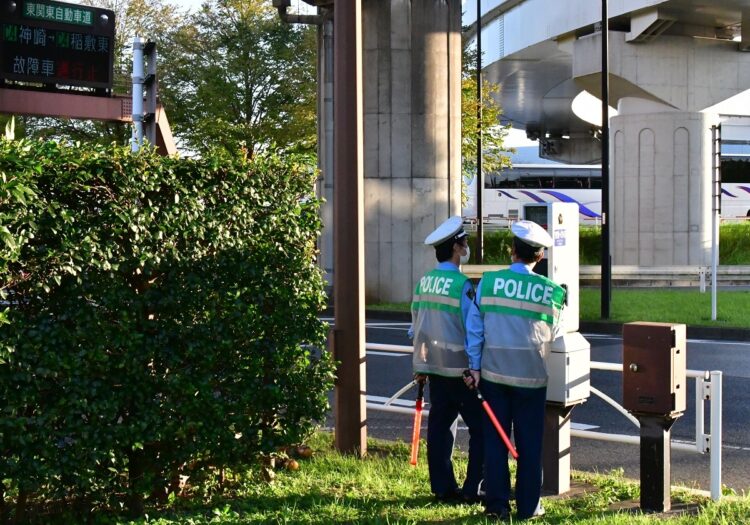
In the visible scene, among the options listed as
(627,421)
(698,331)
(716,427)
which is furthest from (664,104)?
(716,427)

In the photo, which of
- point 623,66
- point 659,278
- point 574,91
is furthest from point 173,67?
point 574,91

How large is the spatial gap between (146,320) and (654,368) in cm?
289

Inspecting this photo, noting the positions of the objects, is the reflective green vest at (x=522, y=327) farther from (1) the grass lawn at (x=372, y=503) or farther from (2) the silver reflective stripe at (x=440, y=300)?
(1) the grass lawn at (x=372, y=503)

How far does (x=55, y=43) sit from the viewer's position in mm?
14242

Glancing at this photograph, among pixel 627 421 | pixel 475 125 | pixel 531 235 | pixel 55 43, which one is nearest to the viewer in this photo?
pixel 531 235

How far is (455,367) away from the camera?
6297 mm

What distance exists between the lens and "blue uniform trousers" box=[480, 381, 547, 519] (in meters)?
6.01

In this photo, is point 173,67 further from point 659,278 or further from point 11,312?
point 11,312

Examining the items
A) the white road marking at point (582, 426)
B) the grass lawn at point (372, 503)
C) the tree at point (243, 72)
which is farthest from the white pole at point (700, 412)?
the tree at point (243, 72)

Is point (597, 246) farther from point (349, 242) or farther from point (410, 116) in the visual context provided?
point (349, 242)

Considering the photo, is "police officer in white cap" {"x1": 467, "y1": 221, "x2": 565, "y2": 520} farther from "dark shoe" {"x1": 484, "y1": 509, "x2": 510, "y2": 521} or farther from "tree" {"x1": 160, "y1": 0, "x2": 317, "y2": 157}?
"tree" {"x1": 160, "y1": 0, "x2": 317, "y2": 157}

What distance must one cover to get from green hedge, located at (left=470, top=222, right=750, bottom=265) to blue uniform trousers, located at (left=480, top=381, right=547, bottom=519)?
1143 inches

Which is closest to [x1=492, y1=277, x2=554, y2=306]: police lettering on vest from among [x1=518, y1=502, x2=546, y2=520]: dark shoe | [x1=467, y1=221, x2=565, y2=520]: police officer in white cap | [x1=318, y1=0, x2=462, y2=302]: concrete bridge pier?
[x1=467, y1=221, x2=565, y2=520]: police officer in white cap

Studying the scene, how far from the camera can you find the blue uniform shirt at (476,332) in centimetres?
602
